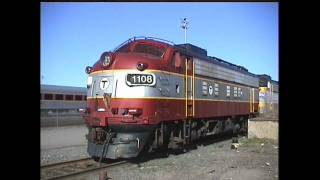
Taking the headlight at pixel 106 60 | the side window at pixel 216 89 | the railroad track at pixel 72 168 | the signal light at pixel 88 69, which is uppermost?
the headlight at pixel 106 60

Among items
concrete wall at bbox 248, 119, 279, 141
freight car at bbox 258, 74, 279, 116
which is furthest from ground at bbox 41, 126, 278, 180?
freight car at bbox 258, 74, 279, 116

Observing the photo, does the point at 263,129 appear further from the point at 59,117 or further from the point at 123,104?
the point at 59,117

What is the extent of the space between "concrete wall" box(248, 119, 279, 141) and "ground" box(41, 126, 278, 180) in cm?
58

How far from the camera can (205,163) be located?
30.2 feet

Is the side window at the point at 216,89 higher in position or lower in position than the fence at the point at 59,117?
higher

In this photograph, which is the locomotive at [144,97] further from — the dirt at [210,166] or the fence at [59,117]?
the fence at [59,117]

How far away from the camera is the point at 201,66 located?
11203mm

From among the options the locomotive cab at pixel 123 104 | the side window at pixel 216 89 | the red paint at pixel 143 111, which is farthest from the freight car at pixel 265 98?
the locomotive cab at pixel 123 104

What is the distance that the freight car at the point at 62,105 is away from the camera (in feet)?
57.5

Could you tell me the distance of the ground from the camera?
8008 millimetres

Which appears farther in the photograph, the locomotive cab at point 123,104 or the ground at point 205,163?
the locomotive cab at point 123,104

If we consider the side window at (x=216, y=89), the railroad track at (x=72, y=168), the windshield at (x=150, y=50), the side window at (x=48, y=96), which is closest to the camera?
the railroad track at (x=72, y=168)

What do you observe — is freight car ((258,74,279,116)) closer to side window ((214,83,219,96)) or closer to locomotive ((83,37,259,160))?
side window ((214,83,219,96))

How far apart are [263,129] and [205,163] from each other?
14.2 ft
